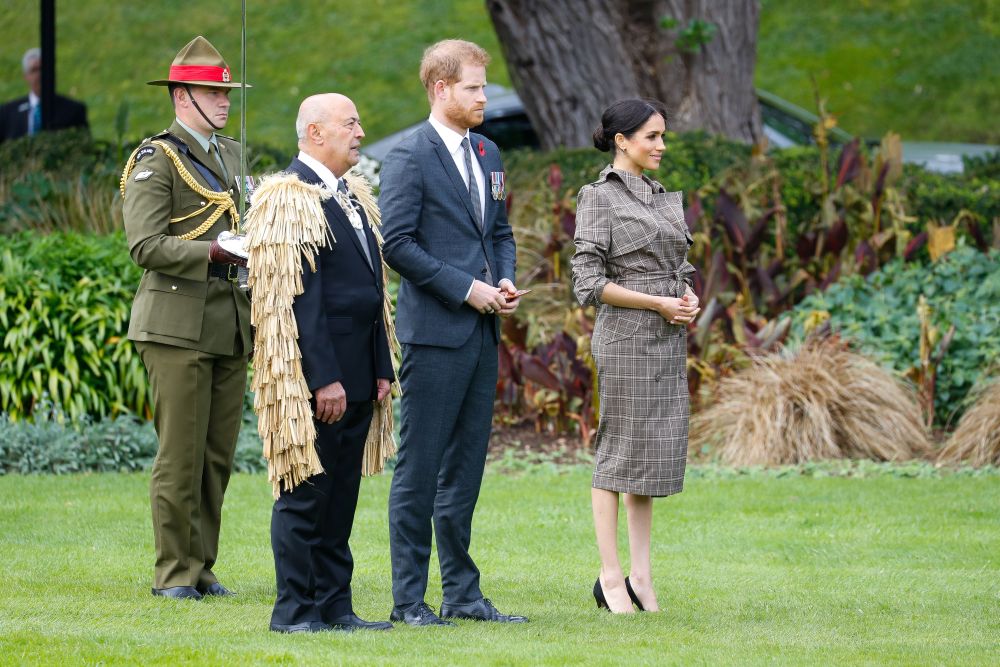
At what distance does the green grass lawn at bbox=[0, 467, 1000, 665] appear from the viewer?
4875mm

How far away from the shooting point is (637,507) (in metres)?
5.71

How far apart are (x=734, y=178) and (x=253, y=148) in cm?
416

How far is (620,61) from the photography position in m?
12.7

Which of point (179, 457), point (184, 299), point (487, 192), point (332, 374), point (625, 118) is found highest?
point (625, 118)

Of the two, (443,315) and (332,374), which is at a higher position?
(443,315)

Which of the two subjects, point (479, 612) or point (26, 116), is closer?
point (479, 612)

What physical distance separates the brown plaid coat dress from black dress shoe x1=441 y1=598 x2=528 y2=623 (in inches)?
25.6

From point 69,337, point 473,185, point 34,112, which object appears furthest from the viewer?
point 34,112

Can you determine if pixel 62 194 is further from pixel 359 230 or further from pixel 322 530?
pixel 322 530

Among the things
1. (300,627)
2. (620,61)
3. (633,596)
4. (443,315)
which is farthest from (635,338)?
(620,61)

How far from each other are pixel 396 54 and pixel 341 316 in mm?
21931

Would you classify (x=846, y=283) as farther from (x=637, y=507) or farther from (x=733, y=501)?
(x=637, y=507)

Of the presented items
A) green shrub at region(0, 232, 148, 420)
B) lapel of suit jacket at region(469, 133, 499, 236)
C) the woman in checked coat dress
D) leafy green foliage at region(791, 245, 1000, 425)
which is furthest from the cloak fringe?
leafy green foliage at region(791, 245, 1000, 425)

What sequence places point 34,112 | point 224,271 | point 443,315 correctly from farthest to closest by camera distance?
point 34,112 < point 224,271 < point 443,315
